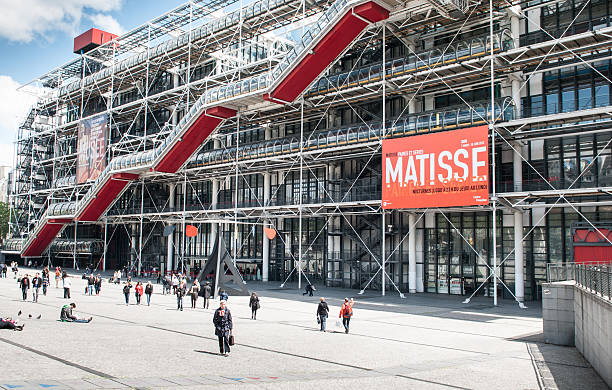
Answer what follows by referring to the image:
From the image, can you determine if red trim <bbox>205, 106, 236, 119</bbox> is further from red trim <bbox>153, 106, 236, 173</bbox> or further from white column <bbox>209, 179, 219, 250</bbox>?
white column <bbox>209, 179, 219, 250</bbox>

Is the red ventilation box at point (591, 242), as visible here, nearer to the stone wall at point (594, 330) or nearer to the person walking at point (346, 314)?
the stone wall at point (594, 330)

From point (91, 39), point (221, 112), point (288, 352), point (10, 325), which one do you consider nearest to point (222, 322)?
point (288, 352)

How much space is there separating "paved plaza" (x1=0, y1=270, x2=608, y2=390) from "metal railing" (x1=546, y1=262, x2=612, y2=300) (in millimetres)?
1743

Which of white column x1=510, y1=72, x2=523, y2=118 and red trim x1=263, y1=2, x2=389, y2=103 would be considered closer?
white column x1=510, y1=72, x2=523, y2=118

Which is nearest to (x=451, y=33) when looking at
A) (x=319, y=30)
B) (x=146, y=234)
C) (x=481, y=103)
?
(x=481, y=103)

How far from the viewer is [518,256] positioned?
25.7 metres

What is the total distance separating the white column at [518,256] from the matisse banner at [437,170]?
277 centimetres

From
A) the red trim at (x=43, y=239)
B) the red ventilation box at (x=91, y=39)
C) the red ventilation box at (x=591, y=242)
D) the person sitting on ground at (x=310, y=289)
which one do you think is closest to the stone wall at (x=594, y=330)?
the red ventilation box at (x=591, y=242)

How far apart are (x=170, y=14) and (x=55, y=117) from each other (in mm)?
27566

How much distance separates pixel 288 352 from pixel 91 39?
55.9 m

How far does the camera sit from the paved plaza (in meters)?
9.83

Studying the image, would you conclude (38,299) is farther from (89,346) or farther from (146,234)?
(146,234)

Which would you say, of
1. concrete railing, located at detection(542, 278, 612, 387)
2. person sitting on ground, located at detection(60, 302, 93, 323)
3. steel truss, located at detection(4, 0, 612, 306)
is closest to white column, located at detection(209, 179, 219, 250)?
steel truss, located at detection(4, 0, 612, 306)

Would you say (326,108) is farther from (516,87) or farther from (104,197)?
(104,197)
